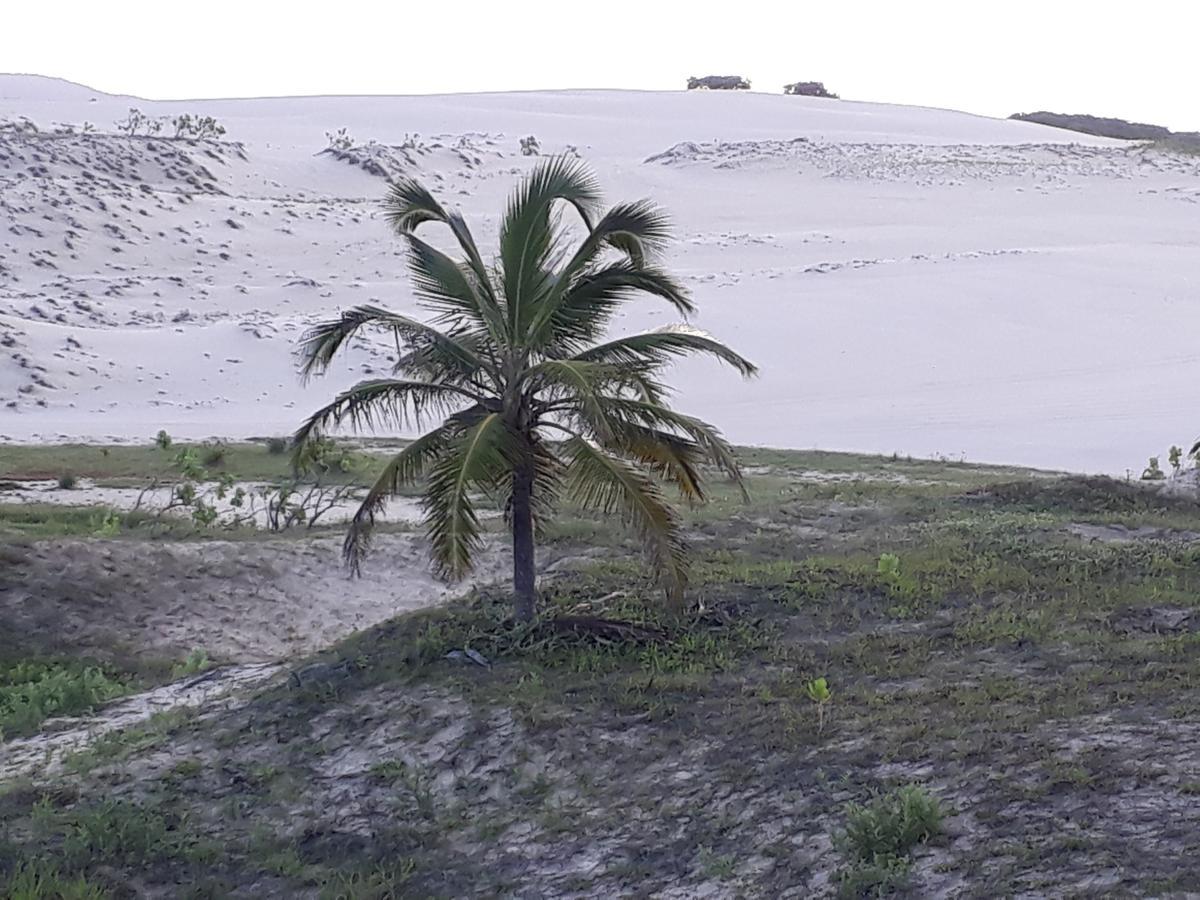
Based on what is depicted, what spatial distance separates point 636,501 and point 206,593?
619 cm

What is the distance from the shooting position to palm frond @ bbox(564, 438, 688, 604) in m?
8.88

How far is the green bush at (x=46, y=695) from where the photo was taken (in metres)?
10.2

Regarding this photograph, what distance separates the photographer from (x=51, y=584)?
1284cm

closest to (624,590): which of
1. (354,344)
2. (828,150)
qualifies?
(354,344)

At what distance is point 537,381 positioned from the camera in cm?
949

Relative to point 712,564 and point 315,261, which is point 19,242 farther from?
point 712,564

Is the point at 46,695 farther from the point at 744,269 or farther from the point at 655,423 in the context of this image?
the point at 744,269

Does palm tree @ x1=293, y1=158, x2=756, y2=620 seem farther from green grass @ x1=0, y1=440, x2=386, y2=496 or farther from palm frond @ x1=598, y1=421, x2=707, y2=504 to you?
green grass @ x1=0, y1=440, x2=386, y2=496

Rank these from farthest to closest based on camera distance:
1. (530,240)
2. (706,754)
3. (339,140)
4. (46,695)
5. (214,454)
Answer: (339,140)
(214,454)
(46,695)
(530,240)
(706,754)

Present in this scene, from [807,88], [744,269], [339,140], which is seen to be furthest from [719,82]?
[744,269]

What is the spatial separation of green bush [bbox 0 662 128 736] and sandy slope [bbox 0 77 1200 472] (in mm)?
14300

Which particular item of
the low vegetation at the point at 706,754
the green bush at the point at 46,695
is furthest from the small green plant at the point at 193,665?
the green bush at the point at 46,695

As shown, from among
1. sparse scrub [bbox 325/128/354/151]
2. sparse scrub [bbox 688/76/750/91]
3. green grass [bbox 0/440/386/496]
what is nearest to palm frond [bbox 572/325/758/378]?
green grass [bbox 0/440/386/496]

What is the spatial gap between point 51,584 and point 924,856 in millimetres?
9328
